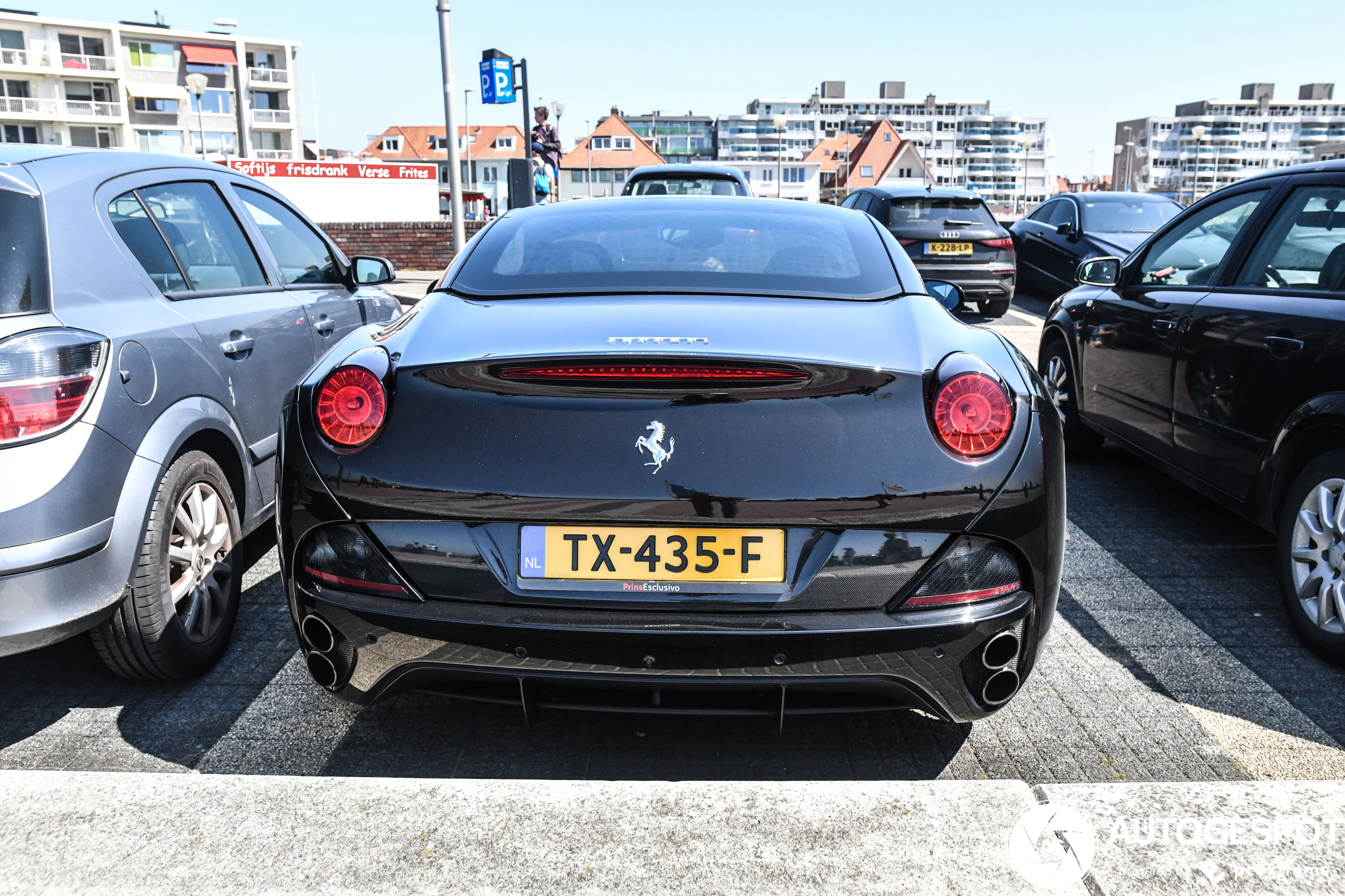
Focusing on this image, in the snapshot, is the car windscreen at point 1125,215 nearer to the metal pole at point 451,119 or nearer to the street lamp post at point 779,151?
the street lamp post at point 779,151

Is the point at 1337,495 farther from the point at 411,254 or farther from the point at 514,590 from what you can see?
the point at 411,254

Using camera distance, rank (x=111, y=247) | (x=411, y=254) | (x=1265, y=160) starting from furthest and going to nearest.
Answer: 1. (x=1265, y=160)
2. (x=411, y=254)
3. (x=111, y=247)

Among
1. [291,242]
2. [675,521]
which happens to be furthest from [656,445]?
[291,242]

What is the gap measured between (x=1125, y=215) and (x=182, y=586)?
44.1 feet

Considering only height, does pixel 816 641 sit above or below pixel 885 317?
below

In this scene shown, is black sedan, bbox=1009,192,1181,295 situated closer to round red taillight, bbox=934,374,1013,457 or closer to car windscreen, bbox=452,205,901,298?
car windscreen, bbox=452,205,901,298

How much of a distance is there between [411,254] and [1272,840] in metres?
18.6

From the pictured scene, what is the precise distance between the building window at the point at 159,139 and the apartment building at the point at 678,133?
8096cm

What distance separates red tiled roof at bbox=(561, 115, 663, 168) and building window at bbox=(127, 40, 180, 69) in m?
41.2

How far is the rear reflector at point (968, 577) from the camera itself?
7.38ft

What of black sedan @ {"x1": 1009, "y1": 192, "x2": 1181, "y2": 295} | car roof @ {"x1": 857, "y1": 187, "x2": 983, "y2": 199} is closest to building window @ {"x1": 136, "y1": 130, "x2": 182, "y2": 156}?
car roof @ {"x1": 857, "y1": 187, "x2": 983, "y2": 199}

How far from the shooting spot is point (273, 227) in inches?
180

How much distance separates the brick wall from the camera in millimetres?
19031

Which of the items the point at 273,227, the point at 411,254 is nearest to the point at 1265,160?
the point at 411,254
